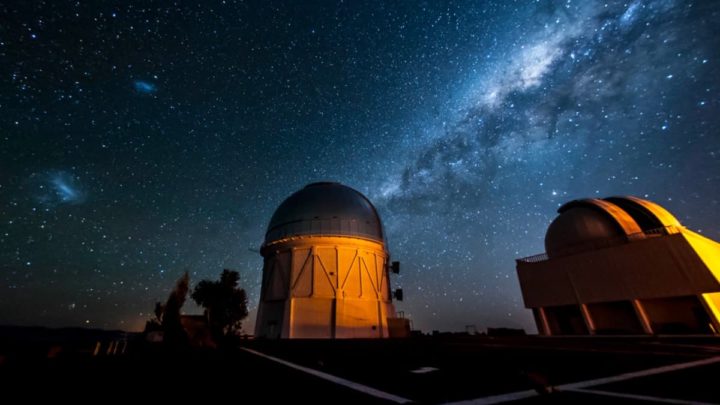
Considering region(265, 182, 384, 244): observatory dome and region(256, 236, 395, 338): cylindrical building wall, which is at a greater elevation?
region(265, 182, 384, 244): observatory dome

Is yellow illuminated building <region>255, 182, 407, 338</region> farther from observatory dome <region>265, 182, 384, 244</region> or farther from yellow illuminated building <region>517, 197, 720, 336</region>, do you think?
yellow illuminated building <region>517, 197, 720, 336</region>

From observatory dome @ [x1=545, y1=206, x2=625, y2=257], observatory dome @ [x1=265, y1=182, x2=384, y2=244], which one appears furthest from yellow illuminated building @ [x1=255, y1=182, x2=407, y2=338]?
observatory dome @ [x1=545, y1=206, x2=625, y2=257]

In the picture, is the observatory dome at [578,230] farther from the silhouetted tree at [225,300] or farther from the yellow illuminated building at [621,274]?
the silhouetted tree at [225,300]

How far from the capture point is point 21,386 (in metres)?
3.75

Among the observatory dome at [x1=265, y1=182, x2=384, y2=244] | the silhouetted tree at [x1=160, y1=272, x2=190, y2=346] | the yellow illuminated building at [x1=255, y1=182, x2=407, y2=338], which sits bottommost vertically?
the silhouetted tree at [x1=160, y1=272, x2=190, y2=346]

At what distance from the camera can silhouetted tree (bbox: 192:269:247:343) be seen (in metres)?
37.9

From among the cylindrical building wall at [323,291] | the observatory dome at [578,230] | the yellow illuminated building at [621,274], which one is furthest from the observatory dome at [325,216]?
the observatory dome at [578,230]

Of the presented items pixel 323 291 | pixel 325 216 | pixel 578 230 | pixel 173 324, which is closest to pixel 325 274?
pixel 323 291

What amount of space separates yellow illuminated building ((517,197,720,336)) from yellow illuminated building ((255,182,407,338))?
13.7 metres

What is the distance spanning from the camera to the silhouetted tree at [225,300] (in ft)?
124

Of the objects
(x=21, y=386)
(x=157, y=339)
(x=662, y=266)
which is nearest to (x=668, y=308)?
(x=662, y=266)

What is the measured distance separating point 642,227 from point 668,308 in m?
6.30

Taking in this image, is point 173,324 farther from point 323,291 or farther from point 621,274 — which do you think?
point 621,274

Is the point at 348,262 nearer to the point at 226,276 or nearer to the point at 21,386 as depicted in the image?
the point at 21,386
